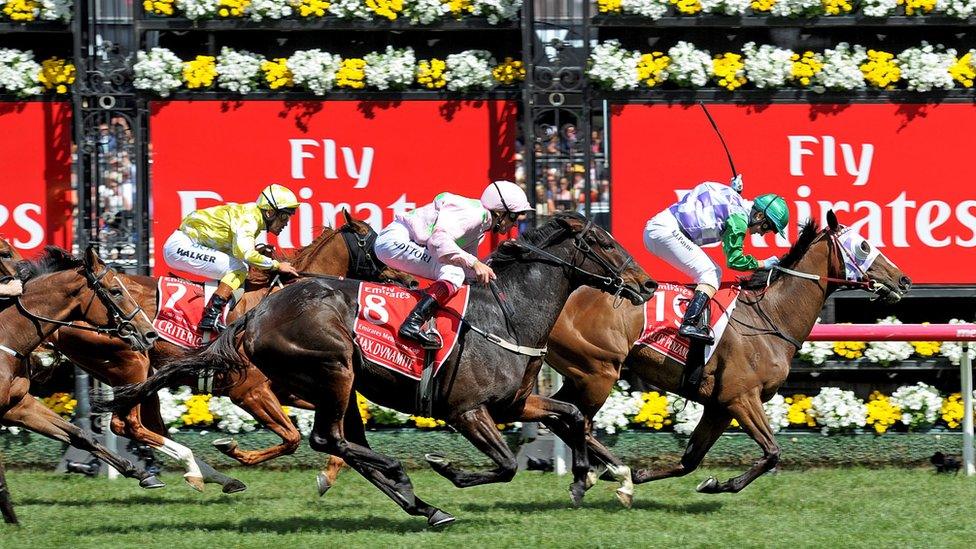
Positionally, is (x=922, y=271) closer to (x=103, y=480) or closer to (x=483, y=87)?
(x=483, y=87)

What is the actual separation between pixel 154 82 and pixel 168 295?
1.80 meters

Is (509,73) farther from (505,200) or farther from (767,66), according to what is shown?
(505,200)

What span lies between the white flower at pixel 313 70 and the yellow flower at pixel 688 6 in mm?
2329

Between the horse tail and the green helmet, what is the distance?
3.05 m

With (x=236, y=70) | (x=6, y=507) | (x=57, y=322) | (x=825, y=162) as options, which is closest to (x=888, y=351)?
(x=825, y=162)

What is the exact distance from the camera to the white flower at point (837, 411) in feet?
30.9

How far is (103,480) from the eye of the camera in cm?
892

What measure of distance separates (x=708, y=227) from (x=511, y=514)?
6.49 feet

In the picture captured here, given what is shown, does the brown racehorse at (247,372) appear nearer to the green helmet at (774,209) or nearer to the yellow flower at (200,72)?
the yellow flower at (200,72)

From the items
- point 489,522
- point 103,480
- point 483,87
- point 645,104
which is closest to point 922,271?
point 645,104

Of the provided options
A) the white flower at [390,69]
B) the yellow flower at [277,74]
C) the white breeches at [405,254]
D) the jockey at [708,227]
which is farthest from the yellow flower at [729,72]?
the white breeches at [405,254]

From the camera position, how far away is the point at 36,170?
969 cm

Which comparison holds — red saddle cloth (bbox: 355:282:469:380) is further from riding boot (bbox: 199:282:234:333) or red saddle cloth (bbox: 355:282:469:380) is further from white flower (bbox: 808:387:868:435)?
white flower (bbox: 808:387:868:435)

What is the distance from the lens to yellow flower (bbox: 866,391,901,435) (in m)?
9.44
